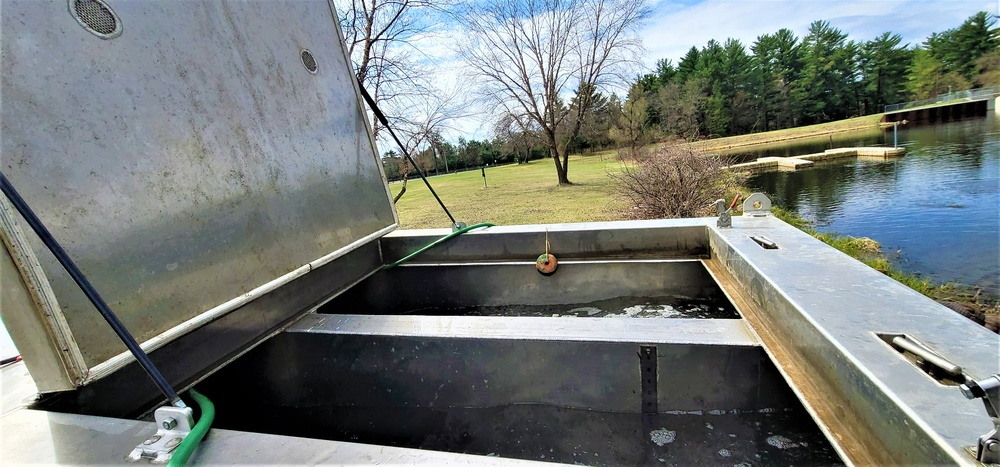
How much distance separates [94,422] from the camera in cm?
109

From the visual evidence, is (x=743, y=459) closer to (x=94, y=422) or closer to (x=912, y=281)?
(x=94, y=422)

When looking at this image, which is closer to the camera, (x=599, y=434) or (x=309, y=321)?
(x=599, y=434)

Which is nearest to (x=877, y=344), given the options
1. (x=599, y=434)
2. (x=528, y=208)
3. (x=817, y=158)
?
(x=599, y=434)

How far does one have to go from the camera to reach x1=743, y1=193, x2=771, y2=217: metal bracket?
2.39m

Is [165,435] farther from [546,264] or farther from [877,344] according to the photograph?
[546,264]

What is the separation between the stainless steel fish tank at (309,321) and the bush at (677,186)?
433cm

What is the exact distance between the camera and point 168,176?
147cm

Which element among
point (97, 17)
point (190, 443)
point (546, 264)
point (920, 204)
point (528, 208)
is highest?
point (97, 17)

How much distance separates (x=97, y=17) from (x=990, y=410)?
93.9 inches

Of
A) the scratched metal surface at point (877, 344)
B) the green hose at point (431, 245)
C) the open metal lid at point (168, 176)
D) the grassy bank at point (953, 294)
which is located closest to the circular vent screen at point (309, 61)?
the open metal lid at point (168, 176)

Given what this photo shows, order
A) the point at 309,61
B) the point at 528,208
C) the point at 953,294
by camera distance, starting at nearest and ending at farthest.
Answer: the point at 309,61 < the point at 953,294 < the point at 528,208

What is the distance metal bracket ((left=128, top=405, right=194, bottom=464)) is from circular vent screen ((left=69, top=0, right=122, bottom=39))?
1205 millimetres

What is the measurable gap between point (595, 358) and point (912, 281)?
5445 mm

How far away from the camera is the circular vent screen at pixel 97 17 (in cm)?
127
